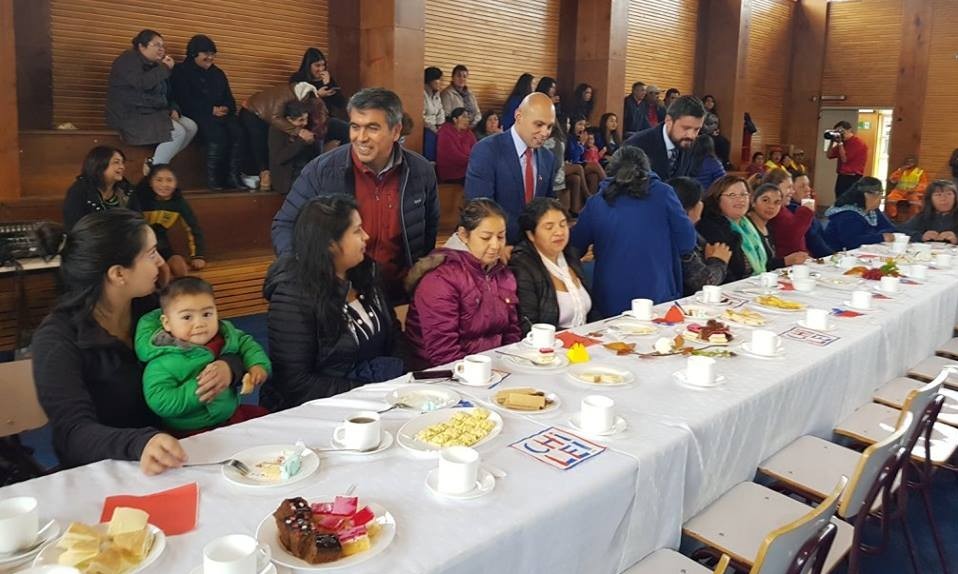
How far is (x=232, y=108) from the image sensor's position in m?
6.46

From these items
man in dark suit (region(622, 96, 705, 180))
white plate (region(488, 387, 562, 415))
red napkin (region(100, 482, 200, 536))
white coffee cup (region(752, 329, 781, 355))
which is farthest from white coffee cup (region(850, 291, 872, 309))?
red napkin (region(100, 482, 200, 536))

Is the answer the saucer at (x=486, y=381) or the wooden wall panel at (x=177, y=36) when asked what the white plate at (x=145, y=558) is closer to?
the saucer at (x=486, y=381)

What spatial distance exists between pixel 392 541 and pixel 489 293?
5.31ft

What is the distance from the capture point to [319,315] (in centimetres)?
243

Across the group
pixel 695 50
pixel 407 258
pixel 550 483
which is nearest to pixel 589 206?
pixel 407 258

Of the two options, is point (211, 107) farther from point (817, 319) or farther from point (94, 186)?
point (817, 319)

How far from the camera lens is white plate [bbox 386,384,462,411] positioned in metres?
1.91

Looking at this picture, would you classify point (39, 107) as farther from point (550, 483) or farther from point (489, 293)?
point (550, 483)

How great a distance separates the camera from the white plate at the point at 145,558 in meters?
1.16

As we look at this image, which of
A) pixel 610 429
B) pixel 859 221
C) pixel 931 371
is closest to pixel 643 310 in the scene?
pixel 610 429

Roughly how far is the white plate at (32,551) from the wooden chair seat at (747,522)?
1.41 metres

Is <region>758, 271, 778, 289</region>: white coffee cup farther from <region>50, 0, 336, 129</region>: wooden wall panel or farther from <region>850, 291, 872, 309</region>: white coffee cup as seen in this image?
<region>50, 0, 336, 129</region>: wooden wall panel

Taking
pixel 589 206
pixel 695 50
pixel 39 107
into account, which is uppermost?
pixel 695 50

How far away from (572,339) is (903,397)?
1470 mm
